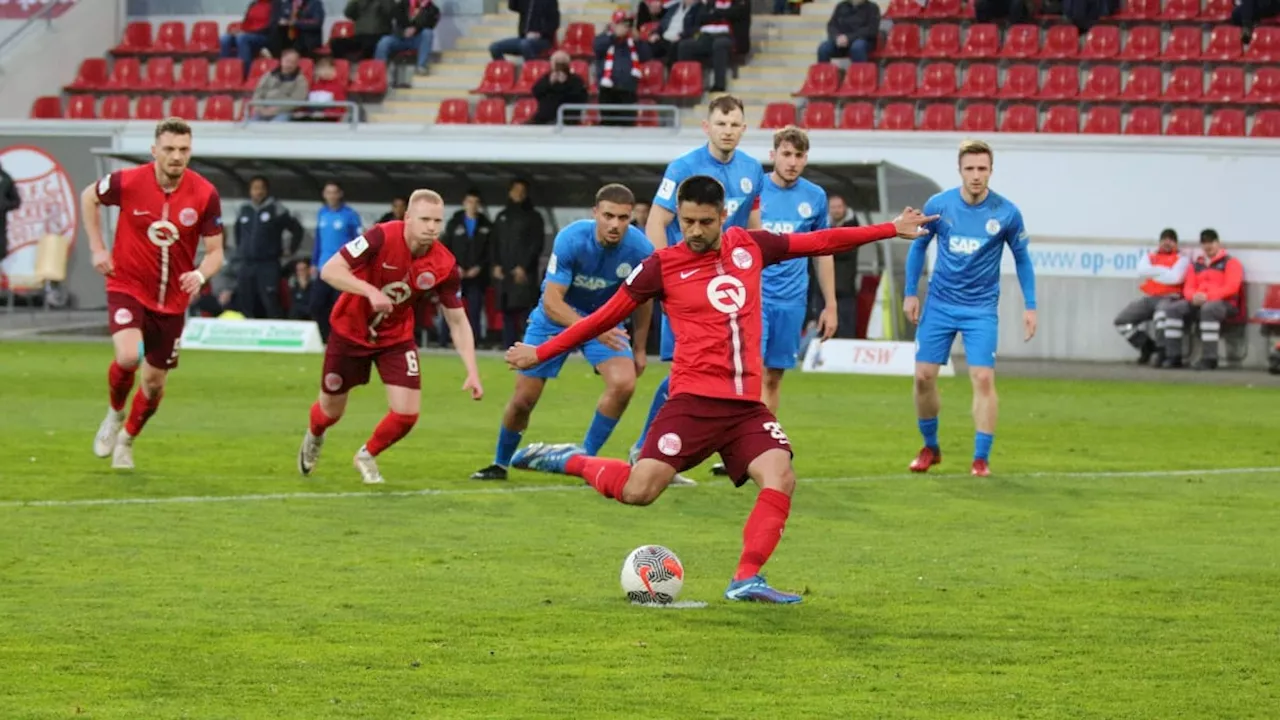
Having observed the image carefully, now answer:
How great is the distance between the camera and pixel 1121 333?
25328mm

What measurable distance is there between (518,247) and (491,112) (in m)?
4.82

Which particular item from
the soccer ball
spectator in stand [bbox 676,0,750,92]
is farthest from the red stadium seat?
the soccer ball

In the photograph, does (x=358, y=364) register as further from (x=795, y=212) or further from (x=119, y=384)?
(x=795, y=212)

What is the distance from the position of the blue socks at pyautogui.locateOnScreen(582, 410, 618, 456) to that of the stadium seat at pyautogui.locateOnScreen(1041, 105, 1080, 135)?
15.9m

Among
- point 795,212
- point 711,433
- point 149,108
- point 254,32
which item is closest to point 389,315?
point 795,212

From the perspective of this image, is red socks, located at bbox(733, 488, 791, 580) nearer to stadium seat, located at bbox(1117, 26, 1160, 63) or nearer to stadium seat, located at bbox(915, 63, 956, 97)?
stadium seat, located at bbox(915, 63, 956, 97)

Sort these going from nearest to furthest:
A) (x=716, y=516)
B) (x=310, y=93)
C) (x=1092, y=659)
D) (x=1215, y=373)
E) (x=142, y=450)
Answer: (x=1092, y=659)
(x=716, y=516)
(x=142, y=450)
(x=1215, y=373)
(x=310, y=93)

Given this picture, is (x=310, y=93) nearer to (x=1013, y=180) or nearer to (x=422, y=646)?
(x=1013, y=180)

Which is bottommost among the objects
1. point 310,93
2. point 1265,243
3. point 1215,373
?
point 1215,373

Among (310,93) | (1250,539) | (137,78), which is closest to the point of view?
(1250,539)

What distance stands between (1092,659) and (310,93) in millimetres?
24518

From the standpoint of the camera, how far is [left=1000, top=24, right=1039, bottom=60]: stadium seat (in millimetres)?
27969

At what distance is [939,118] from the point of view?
27141 millimetres

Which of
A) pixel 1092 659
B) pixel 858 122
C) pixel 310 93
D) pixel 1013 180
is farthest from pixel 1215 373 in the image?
pixel 1092 659
